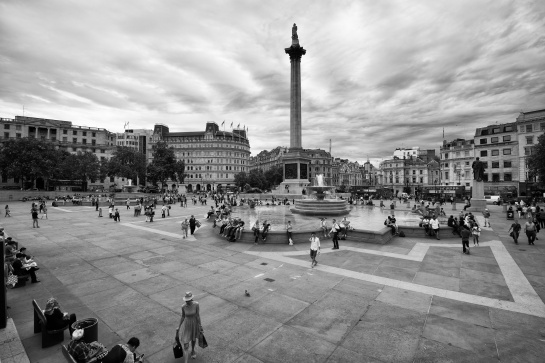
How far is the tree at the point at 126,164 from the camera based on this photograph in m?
74.3

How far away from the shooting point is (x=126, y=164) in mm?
80688

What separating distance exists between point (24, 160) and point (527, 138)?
350 ft

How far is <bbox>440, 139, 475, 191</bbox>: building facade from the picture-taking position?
74.1 metres

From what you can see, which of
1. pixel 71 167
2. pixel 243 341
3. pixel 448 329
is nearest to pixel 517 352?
pixel 448 329

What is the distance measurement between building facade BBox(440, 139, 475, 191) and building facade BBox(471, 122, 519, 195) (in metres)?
3.82

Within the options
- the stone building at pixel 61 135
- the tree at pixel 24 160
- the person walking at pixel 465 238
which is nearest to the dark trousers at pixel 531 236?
the person walking at pixel 465 238

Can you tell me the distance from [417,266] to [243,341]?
28.8 feet

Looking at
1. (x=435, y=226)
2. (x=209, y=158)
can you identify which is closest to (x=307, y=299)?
(x=435, y=226)

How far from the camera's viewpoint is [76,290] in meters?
8.84

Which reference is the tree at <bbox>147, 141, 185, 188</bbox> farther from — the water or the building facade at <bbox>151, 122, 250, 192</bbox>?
the water

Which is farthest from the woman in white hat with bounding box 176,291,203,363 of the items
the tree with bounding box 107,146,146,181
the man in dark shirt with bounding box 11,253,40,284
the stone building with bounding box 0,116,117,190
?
the stone building with bounding box 0,116,117,190

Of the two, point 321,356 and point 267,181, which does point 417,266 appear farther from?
point 267,181

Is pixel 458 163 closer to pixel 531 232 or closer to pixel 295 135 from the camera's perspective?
pixel 295 135

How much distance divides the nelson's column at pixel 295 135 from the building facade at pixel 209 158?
54.7m
